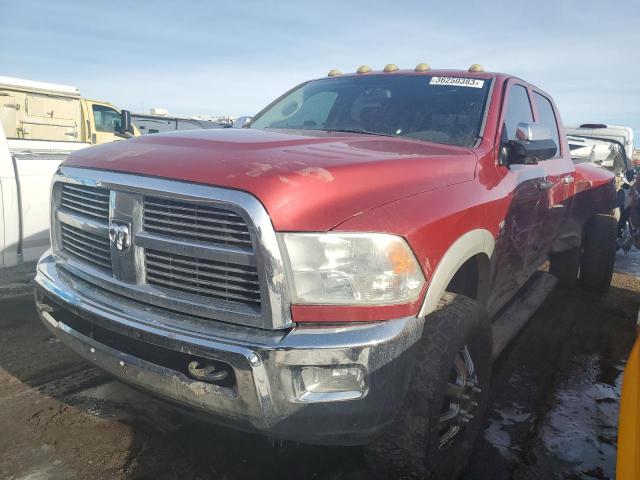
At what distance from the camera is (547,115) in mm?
4305

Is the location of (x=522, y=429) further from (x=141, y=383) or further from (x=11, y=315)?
(x=11, y=315)

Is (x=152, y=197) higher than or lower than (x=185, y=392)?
higher

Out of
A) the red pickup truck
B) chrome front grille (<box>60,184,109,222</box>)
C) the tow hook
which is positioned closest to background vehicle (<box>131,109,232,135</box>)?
chrome front grille (<box>60,184,109,222</box>)

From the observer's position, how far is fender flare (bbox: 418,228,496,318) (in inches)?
77.7

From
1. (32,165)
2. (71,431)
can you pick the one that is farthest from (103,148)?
(32,165)

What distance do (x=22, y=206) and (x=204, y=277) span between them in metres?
2.96

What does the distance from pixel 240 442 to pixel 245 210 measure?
4.60ft

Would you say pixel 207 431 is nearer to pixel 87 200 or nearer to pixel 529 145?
pixel 87 200

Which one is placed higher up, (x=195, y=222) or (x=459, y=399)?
(x=195, y=222)

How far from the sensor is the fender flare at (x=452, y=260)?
1.97 m

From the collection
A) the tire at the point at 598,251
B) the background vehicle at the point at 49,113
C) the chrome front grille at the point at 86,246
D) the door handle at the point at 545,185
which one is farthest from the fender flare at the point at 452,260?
the background vehicle at the point at 49,113

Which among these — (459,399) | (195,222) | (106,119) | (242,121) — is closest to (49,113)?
(106,119)

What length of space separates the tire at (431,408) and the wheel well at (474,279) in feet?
1.16

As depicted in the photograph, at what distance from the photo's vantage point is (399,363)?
182 cm
